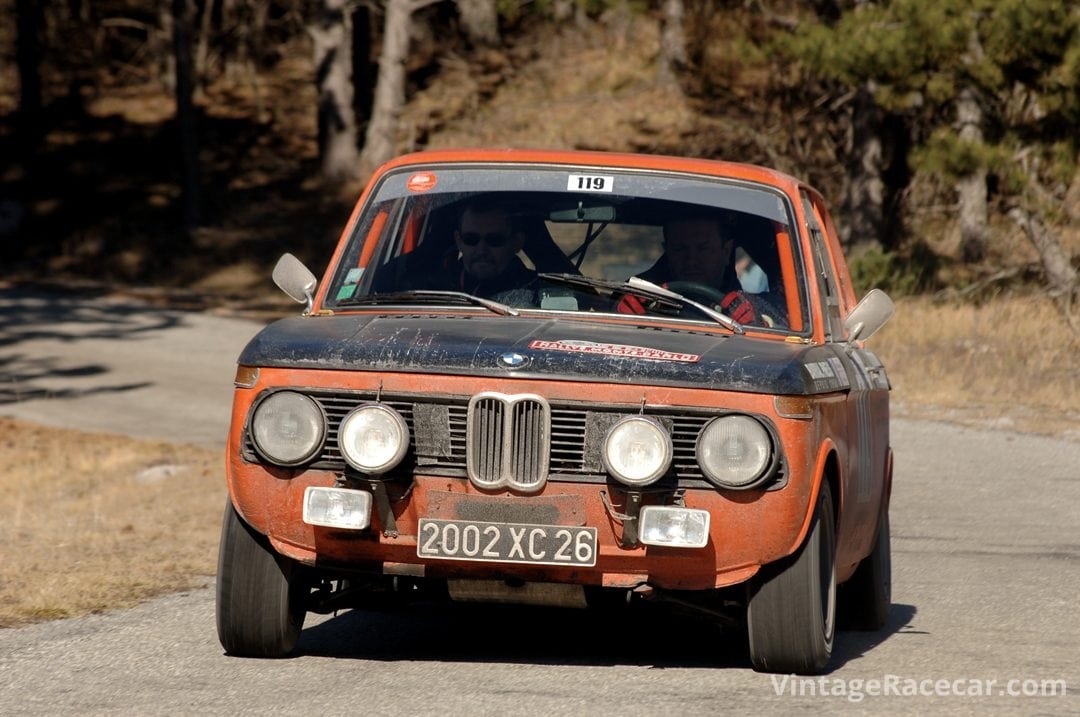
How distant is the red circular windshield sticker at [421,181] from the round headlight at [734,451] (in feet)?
6.68

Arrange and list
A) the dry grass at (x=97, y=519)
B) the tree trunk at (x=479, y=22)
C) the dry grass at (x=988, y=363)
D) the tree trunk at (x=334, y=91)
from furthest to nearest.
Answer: the tree trunk at (x=479, y=22)
the tree trunk at (x=334, y=91)
the dry grass at (x=988, y=363)
the dry grass at (x=97, y=519)

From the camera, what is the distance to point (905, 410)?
18125 mm

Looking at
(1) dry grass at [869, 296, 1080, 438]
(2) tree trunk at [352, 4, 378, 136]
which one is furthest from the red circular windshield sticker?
(2) tree trunk at [352, 4, 378, 136]

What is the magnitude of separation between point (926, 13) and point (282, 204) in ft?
60.8

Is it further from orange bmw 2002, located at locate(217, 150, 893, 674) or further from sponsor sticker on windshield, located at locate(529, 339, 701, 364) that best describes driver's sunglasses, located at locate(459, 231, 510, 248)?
sponsor sticker on windshield, located at locate(529, 339, 701, 364)

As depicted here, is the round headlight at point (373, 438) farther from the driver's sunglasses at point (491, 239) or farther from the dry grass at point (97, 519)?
the dry grass at point (97, 519)

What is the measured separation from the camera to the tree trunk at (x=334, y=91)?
36.2 m

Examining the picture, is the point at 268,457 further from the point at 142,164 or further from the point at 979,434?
the point at 142,164

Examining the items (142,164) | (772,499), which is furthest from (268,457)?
(142,164)

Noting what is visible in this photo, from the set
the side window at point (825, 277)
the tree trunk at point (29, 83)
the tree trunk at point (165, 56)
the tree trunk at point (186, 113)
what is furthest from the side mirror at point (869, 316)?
the tree trunk at point (165, 56)

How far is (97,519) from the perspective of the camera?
11219 mm

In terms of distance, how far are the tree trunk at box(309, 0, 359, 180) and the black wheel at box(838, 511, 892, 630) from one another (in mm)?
29875

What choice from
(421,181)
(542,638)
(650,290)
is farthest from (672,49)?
(650,290)

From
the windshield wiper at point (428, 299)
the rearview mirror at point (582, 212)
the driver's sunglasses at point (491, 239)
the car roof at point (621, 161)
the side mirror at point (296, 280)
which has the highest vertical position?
the car roof at point (621, 161)
